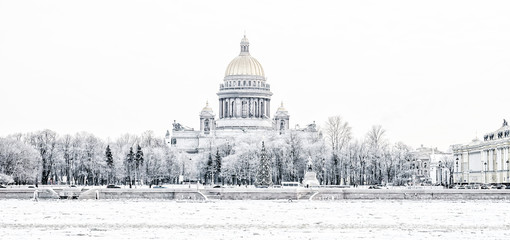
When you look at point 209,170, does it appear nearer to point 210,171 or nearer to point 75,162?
point 210,171

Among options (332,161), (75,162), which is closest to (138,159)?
(75,162)

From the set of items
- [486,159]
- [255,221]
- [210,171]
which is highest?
[486,159]

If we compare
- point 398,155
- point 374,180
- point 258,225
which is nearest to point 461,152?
point 398,155

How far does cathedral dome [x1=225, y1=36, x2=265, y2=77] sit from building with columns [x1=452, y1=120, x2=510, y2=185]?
6187 cm

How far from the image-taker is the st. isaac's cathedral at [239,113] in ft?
616

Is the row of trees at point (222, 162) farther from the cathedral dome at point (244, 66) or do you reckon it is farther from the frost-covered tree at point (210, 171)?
the cathedral dome at point (244, 66)

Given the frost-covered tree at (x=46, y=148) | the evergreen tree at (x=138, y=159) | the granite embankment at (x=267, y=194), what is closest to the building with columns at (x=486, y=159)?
the granite embankment at (x=267, y=194)

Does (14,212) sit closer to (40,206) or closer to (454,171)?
(40,206)

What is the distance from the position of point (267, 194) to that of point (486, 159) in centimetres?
4953

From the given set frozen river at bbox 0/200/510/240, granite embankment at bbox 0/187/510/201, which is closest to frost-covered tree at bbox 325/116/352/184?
granite embankment at bbox 0/187/510/201

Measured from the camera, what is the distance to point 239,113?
193500mm

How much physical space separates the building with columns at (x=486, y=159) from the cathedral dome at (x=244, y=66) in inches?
2436

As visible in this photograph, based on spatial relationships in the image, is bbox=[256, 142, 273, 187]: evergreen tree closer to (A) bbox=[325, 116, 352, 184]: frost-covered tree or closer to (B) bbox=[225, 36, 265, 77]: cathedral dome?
(A) bbox=[325, 116, 352, 184]: frost-covered tree

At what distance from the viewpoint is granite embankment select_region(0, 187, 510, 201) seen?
3046 inches
